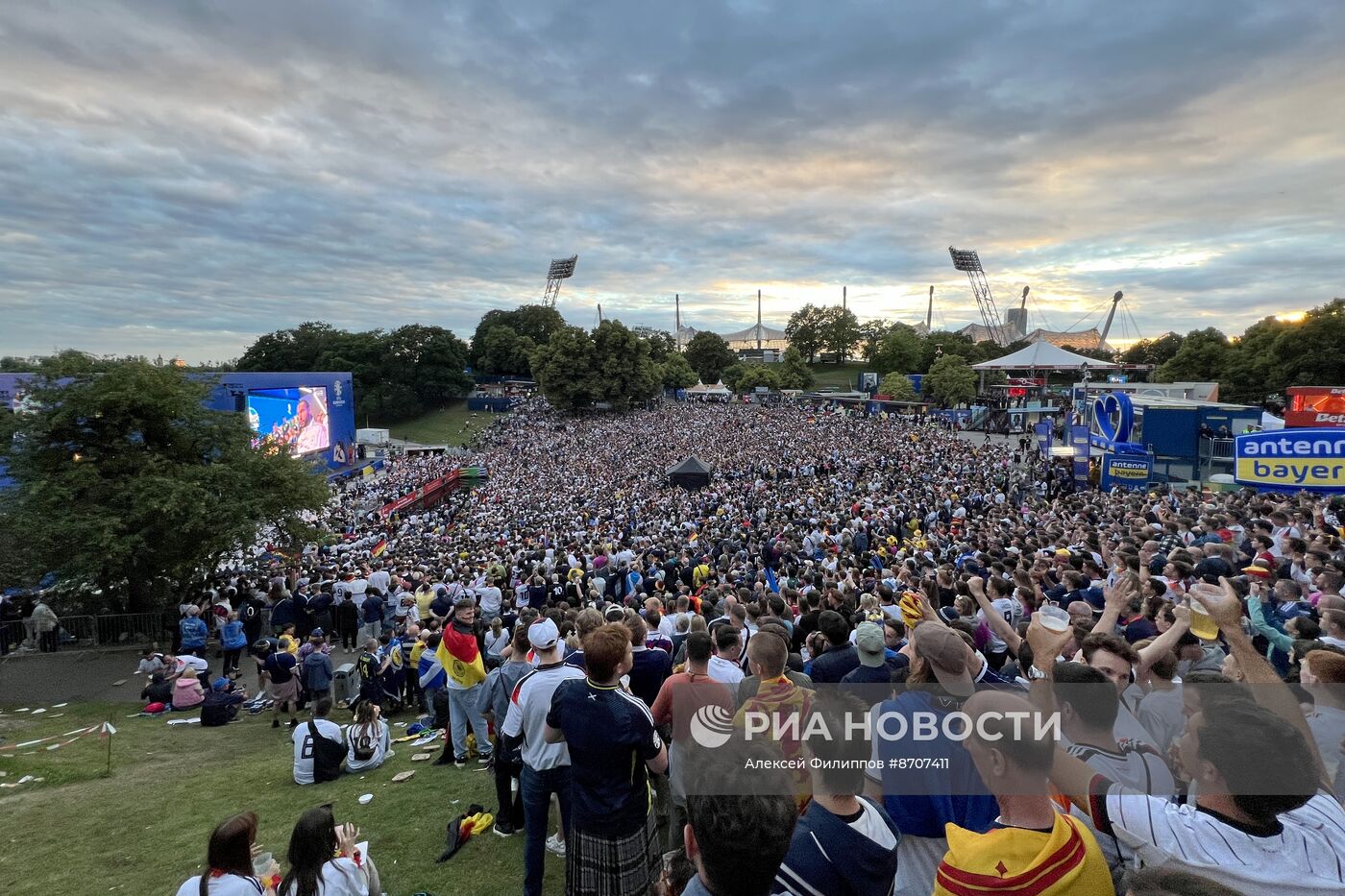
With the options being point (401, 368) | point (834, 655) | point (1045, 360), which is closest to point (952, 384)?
point (1045, 360)

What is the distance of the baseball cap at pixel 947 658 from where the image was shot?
8.80 feet

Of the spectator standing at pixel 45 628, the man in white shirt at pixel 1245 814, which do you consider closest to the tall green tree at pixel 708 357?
the spectator standing at pixel 45 628

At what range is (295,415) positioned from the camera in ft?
108

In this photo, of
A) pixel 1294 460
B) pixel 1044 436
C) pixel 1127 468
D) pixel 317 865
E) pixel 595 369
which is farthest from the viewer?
pixel 595 369

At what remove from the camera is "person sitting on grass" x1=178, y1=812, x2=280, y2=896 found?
8.76ft

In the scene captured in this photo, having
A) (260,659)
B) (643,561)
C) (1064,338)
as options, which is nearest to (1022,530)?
(643,561)

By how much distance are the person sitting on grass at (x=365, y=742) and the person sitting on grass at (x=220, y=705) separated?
356cm

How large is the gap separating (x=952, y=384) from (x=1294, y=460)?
2183 inches

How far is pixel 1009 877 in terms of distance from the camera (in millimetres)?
1763

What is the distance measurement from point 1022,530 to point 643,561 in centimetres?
771

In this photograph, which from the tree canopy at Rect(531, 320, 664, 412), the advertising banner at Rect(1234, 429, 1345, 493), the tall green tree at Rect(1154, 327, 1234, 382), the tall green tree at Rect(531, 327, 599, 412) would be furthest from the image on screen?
the tall green tree at Rect(1154, 327, 1234, 382)

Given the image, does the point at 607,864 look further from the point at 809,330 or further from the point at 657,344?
the point at 809,330

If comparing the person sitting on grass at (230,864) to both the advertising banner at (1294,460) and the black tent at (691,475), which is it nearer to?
the advertising banner at (1294,460)

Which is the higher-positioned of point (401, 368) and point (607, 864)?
point (401, 368)
